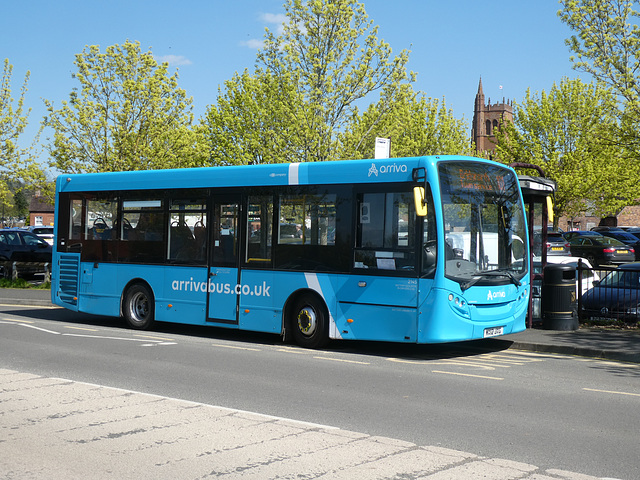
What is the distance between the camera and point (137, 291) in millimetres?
14578

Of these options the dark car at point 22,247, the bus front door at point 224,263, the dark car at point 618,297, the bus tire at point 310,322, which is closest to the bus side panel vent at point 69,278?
the bus front door at point 224,263

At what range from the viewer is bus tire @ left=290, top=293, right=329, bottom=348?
1187cm

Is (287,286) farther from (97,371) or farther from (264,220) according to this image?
(97,371)

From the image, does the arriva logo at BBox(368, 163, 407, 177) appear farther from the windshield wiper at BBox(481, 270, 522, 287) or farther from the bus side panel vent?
the bus side panel vent

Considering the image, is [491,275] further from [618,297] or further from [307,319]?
[618,297]

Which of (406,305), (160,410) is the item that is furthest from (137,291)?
(160,410)

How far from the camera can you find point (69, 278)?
15.6m

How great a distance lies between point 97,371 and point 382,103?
68.5 ft

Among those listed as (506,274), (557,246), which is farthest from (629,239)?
(506,274)

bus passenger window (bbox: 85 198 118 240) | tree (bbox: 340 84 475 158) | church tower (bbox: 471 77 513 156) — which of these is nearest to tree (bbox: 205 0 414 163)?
tree (bbox: 340 84 475 158)

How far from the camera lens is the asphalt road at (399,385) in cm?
631

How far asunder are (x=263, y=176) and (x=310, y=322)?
256cm

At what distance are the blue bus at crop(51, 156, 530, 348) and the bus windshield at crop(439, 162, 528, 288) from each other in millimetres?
23

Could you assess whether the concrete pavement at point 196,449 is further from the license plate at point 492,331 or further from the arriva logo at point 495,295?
the arriva logo at point 495,295
